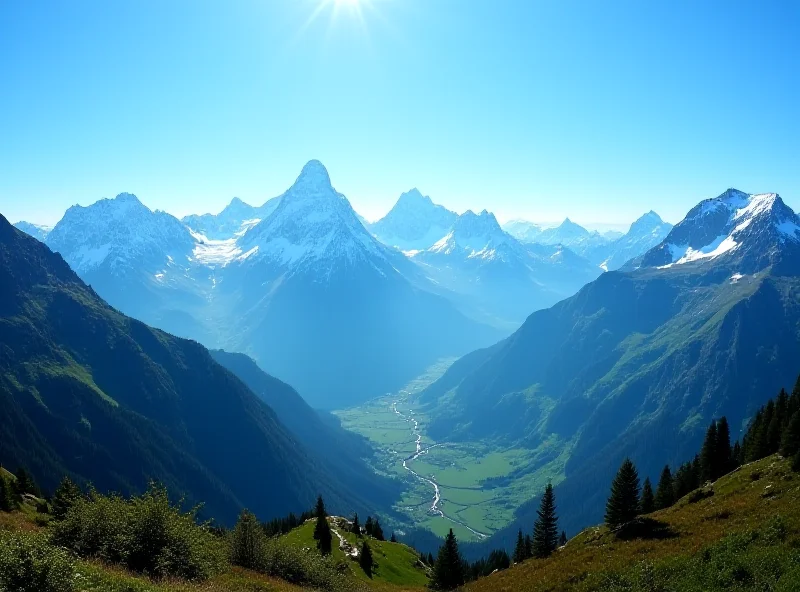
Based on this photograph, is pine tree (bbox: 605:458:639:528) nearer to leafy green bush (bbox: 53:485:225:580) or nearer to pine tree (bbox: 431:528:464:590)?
→ pine tree (bbox: 431:528:464:590)

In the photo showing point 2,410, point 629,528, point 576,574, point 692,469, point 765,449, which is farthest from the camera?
point 2,410

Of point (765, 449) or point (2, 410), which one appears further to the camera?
point (2, 410)

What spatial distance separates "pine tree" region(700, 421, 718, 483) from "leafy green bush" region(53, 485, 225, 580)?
78.7m

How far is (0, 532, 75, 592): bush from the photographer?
2223 centimetres

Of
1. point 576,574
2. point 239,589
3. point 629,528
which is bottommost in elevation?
point 239,589

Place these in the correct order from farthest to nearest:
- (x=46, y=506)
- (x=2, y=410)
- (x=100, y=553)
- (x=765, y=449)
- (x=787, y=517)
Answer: (x=2, y=410) < (x=765, y=449) < (x=46, y=506) < (x=787, y=517) < (x=100, y=553)

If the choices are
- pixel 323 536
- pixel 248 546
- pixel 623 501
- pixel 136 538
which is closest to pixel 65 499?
pixel 248 546

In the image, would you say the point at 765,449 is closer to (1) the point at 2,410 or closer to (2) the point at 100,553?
(2) the point at 100,553

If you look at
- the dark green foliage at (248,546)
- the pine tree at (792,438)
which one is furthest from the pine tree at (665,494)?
the dark green foliage at (248,546)

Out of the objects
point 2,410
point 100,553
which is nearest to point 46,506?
point 100,553

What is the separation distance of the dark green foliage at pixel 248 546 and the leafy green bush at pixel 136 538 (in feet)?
42.2

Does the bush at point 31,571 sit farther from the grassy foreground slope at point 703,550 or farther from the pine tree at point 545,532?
the pine tree at point 545,532

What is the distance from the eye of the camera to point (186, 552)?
36625 mm

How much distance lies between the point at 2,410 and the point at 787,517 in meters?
238
